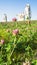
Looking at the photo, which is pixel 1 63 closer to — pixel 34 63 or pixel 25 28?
pixel 34 63

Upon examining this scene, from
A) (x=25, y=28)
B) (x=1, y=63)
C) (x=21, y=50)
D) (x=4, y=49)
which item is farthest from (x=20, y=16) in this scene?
(x=1, y=63)

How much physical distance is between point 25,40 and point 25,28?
3.53 ft

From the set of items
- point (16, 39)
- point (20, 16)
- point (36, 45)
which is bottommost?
point (36, 45)

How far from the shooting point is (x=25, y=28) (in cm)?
486

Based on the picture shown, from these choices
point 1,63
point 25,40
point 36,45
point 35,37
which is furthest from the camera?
point 36,45

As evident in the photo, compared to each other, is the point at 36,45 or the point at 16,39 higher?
the point at 16,39

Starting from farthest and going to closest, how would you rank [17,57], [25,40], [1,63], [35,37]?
[35,37], [25,40], [17,57], [1,63]

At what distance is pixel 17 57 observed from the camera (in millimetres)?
3432

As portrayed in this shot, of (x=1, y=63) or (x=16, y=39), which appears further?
(x=16, y=39)

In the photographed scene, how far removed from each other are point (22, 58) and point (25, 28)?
61.4 inches

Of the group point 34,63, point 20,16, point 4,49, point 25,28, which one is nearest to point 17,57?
point 4,49

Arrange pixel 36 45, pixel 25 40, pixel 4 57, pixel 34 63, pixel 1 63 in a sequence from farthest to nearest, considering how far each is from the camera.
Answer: pixel 36 45, pixel 25 40, pixel 4 57, pixel 1 63, pixel 34 63

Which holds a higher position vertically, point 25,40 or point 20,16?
point 20,16

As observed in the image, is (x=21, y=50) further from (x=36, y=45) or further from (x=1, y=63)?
(x=36, y=45)
